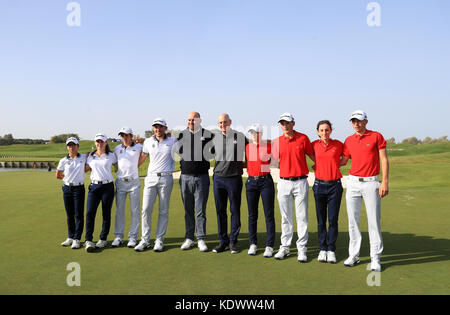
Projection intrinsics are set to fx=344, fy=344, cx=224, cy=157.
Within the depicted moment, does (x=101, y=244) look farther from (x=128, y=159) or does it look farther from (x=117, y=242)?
(x=128, y=159)

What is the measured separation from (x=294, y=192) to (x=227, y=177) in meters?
1.24

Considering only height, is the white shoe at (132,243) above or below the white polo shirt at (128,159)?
below

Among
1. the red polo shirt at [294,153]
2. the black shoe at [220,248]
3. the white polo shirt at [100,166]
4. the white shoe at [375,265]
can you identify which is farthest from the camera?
the white polo shirt at [100,166]

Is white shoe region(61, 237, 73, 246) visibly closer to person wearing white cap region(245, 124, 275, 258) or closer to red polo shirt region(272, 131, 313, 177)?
person wearing white cap region(245, 124, 275, 258)

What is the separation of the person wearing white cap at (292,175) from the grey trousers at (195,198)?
1.47 metres

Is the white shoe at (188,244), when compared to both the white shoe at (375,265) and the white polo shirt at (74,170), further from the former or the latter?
the white shoe at (375,265)

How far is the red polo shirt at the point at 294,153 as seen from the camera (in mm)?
5809

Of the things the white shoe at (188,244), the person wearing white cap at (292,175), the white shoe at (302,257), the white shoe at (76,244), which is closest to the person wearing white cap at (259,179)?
the person wearing white cap at (292,175)

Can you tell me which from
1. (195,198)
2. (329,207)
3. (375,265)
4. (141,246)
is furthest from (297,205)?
(141,246)

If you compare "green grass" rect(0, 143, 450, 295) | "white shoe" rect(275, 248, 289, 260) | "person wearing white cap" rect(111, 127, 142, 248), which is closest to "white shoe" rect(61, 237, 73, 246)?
"green grass" rect(0, 143, 450, 295)

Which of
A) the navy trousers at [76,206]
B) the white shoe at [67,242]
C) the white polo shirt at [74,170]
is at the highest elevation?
the white polo shirt at [74,170]
